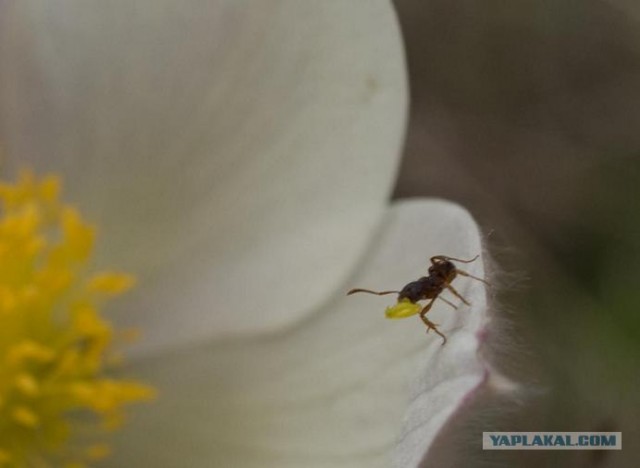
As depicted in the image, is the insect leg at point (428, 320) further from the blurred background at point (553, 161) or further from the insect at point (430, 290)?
the blurred background at point (553, 161)

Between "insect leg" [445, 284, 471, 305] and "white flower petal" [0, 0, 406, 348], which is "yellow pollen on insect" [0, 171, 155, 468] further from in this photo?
"insect leg" [445, 284, 471, 305]

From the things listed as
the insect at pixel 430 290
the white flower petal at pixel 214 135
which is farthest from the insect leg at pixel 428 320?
the white flower petal at pixel 214 135

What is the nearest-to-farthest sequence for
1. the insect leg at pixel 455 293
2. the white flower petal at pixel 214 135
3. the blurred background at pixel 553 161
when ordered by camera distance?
the insect leg at pixel 455 293
the white flower petal at pixel 214 135
the blurred background at pixel 553 161

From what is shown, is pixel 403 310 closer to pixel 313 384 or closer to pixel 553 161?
pixel 313 384

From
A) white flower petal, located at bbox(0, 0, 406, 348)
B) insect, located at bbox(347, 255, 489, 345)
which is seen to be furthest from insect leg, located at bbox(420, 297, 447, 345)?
white flower petal, located at bbox(0, 0, 406, 348)

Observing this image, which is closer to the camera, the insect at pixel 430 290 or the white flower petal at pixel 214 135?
the insect at pixel 430 290

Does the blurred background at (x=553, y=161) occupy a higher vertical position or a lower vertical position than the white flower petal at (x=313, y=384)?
higher

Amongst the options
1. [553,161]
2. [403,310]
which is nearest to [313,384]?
[403,310]

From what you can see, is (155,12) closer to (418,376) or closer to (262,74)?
(262,74)
